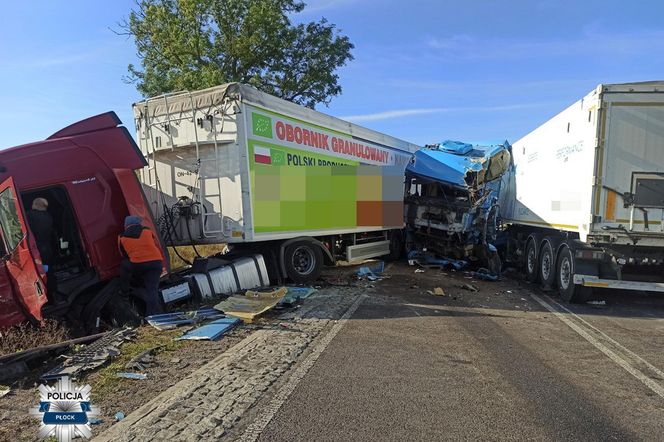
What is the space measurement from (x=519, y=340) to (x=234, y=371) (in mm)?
3525

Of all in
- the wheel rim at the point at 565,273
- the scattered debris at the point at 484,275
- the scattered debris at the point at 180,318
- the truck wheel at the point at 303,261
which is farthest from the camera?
the scattered debris at the point at 484,275

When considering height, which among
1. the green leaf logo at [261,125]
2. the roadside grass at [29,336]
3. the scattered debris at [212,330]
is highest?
the green leaf logo at [261,125]

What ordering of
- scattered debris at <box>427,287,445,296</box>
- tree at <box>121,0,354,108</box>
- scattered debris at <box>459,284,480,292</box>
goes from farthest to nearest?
1. tree at <box>121,0,354,108</box>
2. scattered debris at <box>459,284,480,292</box>
3. scattered debris at <box>427,287,445,296</box>

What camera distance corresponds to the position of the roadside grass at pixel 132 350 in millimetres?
3977

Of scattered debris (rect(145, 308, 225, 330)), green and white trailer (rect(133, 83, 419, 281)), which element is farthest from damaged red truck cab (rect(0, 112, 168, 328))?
green and white trailer (rect(133, 83, 419, 281))

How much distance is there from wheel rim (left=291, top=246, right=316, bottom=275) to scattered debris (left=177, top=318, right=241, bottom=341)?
11.1 feet

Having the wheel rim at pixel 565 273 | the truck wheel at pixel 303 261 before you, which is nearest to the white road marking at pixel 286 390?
the truck wheel at pixel 303 261

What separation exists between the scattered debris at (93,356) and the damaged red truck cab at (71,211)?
32.2 inches

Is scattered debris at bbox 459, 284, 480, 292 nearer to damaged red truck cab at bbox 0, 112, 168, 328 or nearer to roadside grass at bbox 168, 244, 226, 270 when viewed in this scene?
roadside grass at bbox 168, 244, 226, 270

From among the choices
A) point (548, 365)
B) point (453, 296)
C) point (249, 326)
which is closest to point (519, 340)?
point (548, 365)

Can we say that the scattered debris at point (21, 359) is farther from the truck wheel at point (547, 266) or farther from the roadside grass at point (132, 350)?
the truck wheel at point (547, 266)

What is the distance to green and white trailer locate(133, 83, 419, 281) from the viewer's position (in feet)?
25.6

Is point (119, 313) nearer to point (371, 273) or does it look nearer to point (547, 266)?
point (371, 273)

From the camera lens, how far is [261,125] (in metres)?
8.09
